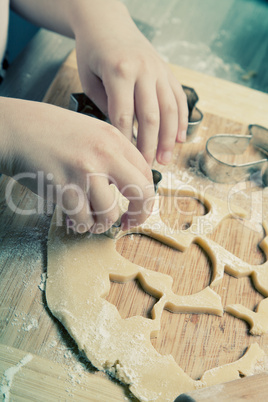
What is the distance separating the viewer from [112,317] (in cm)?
69

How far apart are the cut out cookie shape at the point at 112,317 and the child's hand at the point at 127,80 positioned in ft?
0.81

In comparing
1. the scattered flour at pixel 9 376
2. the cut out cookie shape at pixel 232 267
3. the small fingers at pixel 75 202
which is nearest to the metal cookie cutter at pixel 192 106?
the cut out cookie shape at pixel 232 267

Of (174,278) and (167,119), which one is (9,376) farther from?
(167,119)

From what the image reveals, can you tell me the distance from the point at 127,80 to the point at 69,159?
0.27 m

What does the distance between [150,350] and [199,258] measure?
0.23 m

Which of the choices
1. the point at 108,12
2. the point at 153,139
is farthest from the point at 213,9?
the point at 153,139

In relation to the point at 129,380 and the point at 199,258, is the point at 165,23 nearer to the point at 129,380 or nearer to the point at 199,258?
the point at 199,258

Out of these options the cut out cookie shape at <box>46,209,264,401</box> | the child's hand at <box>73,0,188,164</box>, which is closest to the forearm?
the child's hand at <box>73,0,188,164</box>

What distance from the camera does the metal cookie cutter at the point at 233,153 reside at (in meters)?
0.91

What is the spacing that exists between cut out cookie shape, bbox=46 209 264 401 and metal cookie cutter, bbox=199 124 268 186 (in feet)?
0.98

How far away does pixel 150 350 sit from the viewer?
66cm

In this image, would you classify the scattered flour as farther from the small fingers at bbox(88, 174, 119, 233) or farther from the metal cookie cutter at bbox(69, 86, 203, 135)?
the metal cookie cutter at bbox(69, 86, 203, 135)

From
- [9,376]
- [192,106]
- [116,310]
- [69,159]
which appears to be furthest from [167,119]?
[9,376]

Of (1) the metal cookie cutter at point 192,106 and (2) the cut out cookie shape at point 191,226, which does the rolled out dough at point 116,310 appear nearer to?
(2) the cut out cookie shape at point 191,226
